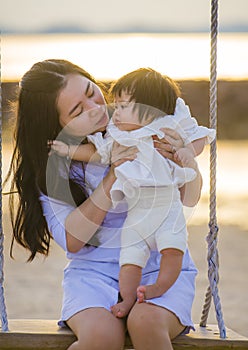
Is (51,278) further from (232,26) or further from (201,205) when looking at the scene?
(232,26)

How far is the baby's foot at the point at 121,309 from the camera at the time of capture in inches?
83.0

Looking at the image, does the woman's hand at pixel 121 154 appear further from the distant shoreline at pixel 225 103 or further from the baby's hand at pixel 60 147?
the distant shoreline at pixel 225 103

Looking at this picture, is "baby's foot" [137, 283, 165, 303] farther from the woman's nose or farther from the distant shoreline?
the distant shoreline

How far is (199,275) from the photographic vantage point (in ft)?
19.0

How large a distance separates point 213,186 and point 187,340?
1.17 feet

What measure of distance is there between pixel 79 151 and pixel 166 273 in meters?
0.35

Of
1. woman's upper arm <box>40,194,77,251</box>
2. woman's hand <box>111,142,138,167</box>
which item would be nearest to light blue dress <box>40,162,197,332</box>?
woman's upper arm <box>40,194,77,251</box>

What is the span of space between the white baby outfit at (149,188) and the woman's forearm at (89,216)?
0.02 m

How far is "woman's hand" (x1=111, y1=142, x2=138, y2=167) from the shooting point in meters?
2.20

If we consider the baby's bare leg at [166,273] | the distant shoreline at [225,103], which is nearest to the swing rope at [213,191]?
the baby's bare leg at [166,273]

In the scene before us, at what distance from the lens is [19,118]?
236 centimetres

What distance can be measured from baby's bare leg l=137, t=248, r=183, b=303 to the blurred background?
1.50 feet

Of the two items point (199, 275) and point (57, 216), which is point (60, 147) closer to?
point (57, 216)

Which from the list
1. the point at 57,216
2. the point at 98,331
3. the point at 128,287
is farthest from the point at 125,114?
the point at 98,331
